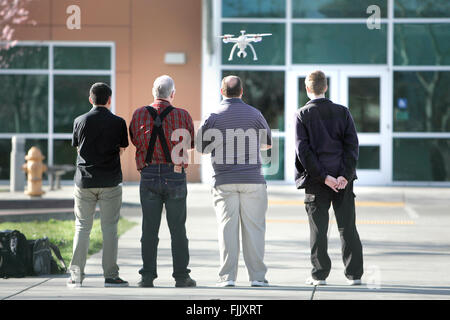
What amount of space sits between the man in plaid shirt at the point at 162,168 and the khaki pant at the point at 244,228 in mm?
323

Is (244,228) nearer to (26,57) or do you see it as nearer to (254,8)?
(254,8)

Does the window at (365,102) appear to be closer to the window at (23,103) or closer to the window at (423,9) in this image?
the window at (423,9)

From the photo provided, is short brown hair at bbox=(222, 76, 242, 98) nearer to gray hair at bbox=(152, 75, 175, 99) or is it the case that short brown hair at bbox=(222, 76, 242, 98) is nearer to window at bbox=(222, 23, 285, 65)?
gray hair at bbox=(152, 75, 175, 99)

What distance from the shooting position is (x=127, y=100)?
20.0m

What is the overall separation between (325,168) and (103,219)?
6.14 ft

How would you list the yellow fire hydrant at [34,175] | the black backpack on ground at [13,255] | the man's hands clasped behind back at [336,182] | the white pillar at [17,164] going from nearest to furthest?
the man's hands clasped behind back at [336,182] → the black backpack on ground at [13,255] → the yellow fire hydrant at [34,175] → the white pillar at [17,164]

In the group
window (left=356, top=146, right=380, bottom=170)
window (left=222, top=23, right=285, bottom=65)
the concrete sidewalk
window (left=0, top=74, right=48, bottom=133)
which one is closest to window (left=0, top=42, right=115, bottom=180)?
window (left=0, top=74, right=48, bottom=133)

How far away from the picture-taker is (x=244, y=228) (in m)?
7.47

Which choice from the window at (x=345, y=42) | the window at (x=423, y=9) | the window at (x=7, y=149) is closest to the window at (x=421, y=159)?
the window at (x=345, y=42)

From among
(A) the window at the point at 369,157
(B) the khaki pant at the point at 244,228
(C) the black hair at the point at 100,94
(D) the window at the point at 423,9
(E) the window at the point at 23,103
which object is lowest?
(B) the khaki pant at the point at 244,228

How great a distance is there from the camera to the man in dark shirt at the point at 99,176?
7402 mm

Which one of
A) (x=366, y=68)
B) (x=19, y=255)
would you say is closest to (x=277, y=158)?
(x=366, y=68)
